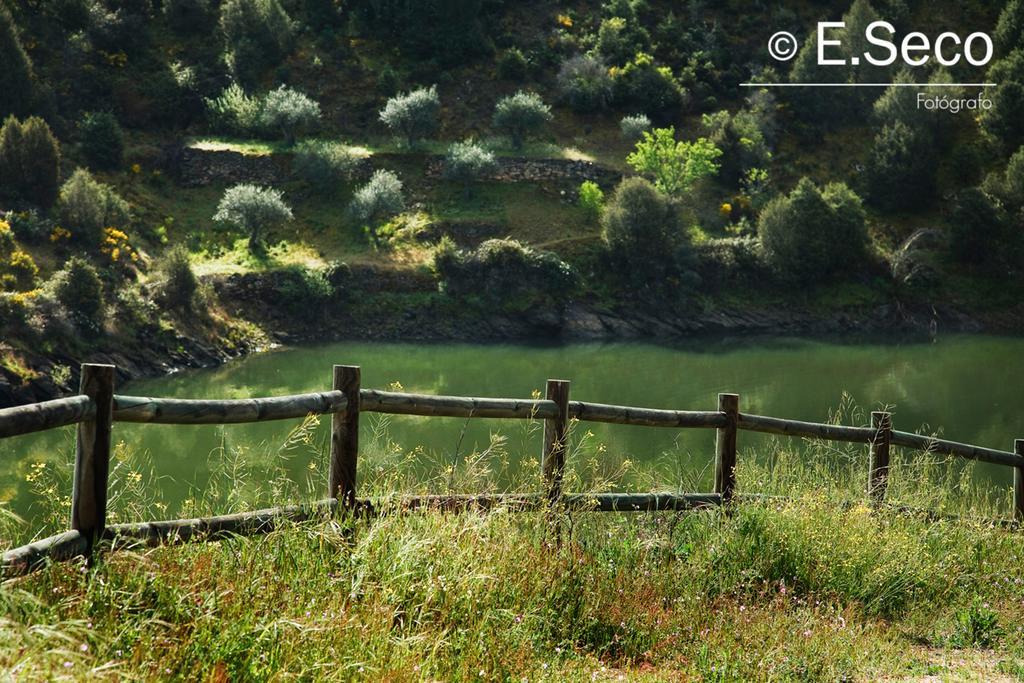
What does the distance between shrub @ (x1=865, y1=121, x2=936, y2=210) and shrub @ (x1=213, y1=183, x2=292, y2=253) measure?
2607 centimetres

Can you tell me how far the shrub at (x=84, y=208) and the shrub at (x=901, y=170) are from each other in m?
32.3

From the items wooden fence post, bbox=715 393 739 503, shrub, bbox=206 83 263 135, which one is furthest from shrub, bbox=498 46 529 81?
wooden fence post, bbox=715 393 739 503

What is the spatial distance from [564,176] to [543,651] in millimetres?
40076

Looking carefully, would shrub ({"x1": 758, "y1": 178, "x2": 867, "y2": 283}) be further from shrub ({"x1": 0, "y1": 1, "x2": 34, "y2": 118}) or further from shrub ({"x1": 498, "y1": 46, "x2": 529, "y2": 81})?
shrub ({"x1": 0, "y1": 1, "x2": 34, "y2": 118})

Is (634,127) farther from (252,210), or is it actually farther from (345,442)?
(345,442)

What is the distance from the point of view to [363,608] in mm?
4469

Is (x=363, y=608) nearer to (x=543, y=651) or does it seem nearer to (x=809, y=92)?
(x=543, y=651)

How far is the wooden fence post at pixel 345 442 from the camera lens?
572 cm

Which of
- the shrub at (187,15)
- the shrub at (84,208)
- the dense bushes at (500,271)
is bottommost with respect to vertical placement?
the dense bushes at (500,271)

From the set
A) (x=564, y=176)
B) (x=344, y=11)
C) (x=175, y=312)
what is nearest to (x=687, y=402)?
(x=175, y=312)

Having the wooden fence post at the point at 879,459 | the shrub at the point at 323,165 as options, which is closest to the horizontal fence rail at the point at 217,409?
the wooden fence post at the point at 879,459

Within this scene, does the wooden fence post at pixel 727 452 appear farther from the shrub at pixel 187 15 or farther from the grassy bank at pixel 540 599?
the shrub at pixel 187 15

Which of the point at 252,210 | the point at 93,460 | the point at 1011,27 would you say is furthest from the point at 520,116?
the point at 93,460

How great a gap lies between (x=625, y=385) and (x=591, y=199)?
16952mm
